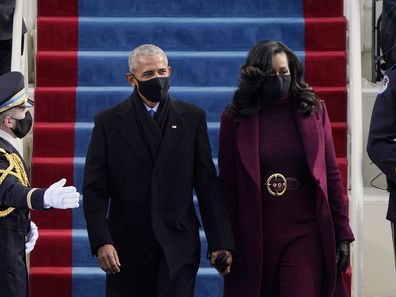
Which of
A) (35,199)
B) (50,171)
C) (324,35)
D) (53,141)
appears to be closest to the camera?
(35,199)

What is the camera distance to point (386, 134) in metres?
5.58

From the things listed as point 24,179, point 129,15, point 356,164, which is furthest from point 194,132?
point 129,15

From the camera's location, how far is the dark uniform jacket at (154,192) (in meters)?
5.33

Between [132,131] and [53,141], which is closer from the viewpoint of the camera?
[132,131]

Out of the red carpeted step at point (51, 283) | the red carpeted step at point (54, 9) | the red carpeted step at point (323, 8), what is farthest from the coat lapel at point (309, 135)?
the red carpeted step at point (54, 9)

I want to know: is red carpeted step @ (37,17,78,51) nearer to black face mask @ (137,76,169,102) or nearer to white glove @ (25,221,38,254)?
white glove @ (25,221,38,254)

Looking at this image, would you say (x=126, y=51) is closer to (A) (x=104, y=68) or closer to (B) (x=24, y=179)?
(A) (x=104, y=68)

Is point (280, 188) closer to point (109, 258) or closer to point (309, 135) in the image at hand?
point (309, 135)

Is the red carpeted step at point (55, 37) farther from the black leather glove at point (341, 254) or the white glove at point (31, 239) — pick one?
the black leather glove at point (341, 254)

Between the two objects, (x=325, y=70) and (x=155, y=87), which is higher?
(x=325, y=70)

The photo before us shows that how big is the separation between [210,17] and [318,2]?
82 centimetres

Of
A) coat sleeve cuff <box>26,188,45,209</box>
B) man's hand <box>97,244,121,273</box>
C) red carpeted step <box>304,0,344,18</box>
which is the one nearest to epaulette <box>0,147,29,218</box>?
coat sleeve cuff <box>26,188,45,209</box>

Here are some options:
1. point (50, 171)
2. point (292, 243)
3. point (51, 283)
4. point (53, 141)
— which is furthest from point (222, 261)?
point (53, 141)

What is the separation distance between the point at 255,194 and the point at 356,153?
1.51m
